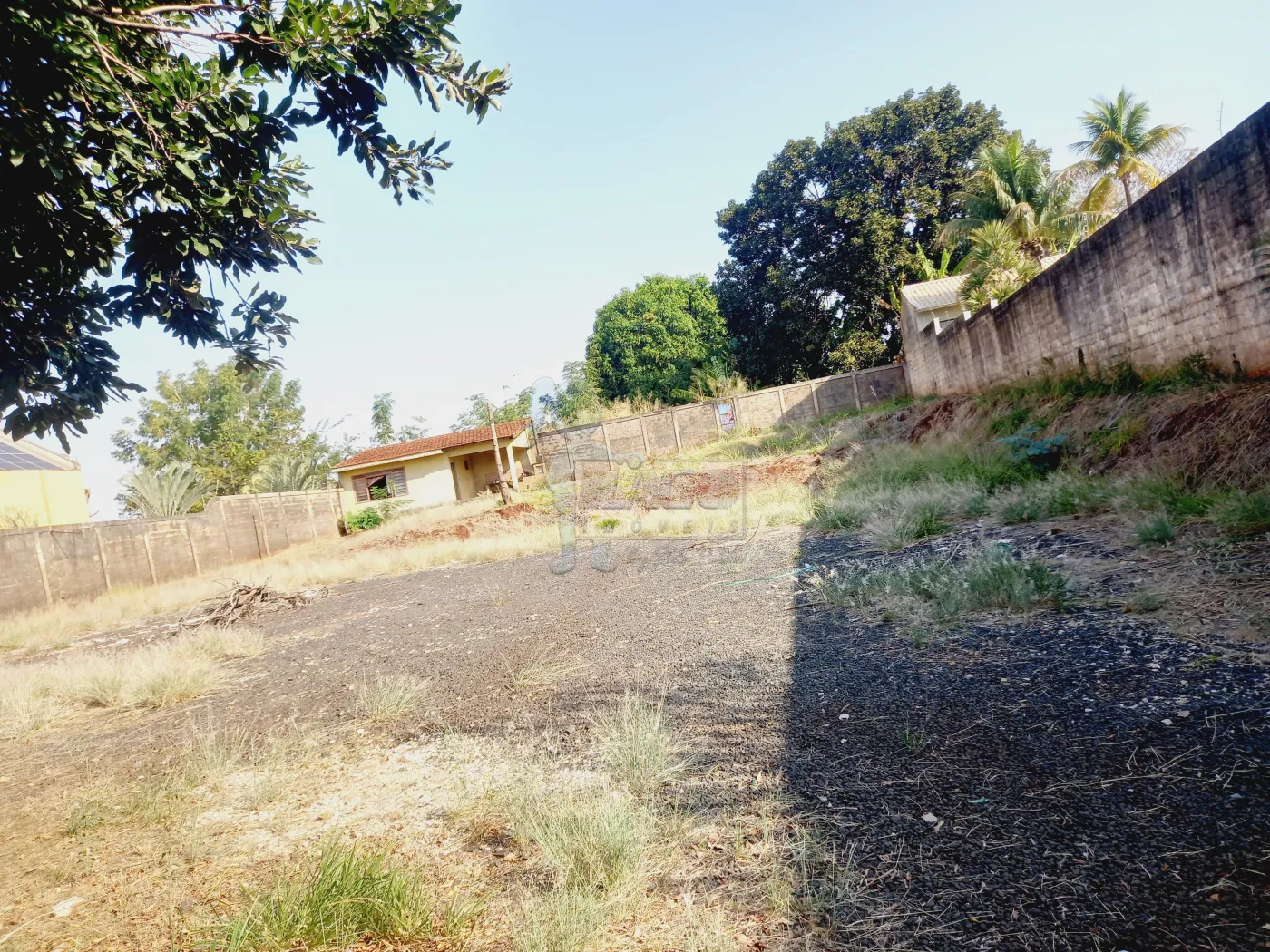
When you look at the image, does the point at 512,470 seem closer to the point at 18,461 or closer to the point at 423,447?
the point at 423,447

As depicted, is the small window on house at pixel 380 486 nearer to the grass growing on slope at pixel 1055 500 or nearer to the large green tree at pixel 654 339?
the large green tree at pixel 654 339

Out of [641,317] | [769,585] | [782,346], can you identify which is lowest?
[769,585]

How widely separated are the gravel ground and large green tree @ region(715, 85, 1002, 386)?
2537 centimetres

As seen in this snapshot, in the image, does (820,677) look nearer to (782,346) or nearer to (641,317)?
(782,346)

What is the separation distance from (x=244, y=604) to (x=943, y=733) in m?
9.25

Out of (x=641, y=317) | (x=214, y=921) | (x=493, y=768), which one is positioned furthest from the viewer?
(x=641, y=317)

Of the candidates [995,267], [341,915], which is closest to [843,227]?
[995,267]

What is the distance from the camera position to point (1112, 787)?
1.91 m

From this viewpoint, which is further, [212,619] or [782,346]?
[782,346]

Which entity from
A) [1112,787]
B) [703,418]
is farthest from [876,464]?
[703,418]

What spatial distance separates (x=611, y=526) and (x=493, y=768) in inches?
325

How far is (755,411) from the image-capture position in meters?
23.0

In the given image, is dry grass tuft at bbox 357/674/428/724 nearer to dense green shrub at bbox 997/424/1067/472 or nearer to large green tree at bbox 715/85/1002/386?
dense green shrub at bbox 997/424/1067/472

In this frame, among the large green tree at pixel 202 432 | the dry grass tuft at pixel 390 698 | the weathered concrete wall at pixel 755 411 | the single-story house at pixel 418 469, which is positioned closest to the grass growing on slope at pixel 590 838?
the dry grass tuft at pixel 390 698
